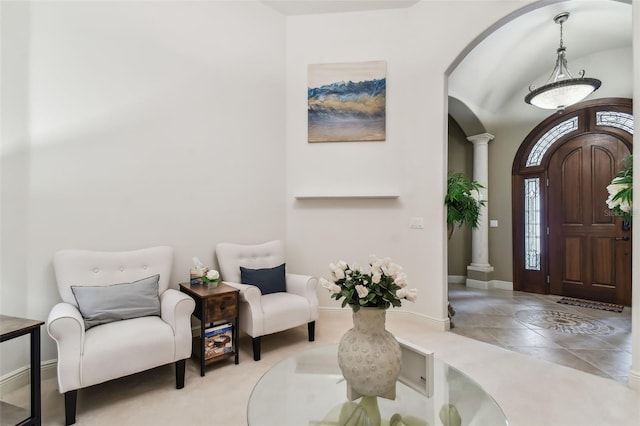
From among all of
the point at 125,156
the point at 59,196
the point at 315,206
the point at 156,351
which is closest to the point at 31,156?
the point at 59,196

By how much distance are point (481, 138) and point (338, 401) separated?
5.00m

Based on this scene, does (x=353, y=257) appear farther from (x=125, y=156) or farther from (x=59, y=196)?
(x=59, y=196)

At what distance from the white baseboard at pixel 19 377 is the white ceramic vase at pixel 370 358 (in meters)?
2.27

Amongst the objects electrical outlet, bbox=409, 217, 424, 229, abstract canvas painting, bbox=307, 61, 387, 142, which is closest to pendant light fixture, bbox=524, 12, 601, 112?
abstract canvas painting, bbox=307, 61, 387, 142

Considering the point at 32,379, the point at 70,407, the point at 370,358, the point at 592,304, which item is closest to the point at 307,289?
the point at 370,358

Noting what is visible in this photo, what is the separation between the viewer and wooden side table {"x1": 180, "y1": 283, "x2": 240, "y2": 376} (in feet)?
7.61

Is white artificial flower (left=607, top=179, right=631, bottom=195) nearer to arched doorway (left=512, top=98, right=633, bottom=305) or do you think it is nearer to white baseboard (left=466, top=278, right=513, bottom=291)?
arched doorway (left=512, top=98, right=633, bottom=305)

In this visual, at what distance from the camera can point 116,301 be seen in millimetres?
2113

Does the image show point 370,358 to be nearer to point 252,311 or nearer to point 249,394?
point 249,394

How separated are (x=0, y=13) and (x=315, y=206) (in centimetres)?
291

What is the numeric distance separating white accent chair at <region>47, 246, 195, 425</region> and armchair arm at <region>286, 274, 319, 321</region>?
107cm

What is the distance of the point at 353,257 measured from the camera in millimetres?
3598

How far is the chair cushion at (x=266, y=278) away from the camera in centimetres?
287

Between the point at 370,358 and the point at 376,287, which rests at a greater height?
the point at 376,287
